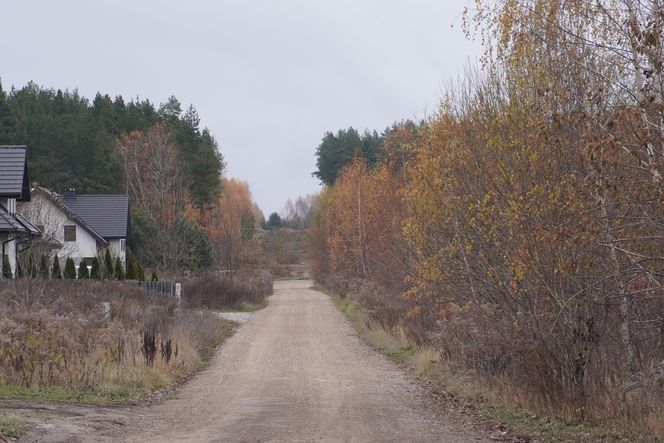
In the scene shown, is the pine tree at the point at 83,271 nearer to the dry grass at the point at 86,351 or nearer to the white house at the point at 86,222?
the white house at the point at 86,222

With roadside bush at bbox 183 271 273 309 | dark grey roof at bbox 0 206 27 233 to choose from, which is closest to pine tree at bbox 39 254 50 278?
dark grey roof at bbox 0 206 27 233

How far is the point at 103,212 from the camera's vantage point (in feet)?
183

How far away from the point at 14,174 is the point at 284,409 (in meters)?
23.3

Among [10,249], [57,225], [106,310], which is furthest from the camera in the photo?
[57,225]

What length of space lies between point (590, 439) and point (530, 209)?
10.6 feet

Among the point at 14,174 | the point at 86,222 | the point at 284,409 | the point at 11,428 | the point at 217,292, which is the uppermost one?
the point at 14,174

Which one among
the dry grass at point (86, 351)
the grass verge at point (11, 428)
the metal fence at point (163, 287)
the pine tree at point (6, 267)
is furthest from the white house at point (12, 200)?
the grass verge at point (11, 428)

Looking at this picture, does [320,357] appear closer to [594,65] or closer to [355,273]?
[594,65]

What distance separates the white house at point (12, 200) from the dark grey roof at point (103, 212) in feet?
67.3

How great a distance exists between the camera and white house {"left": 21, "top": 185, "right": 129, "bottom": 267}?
148 ft

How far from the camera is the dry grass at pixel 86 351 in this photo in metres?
14.4

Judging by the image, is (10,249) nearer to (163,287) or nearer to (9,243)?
(9,243)

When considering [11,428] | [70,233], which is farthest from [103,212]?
[11,428]

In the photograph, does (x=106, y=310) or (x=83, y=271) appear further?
(x=83, y=271)
